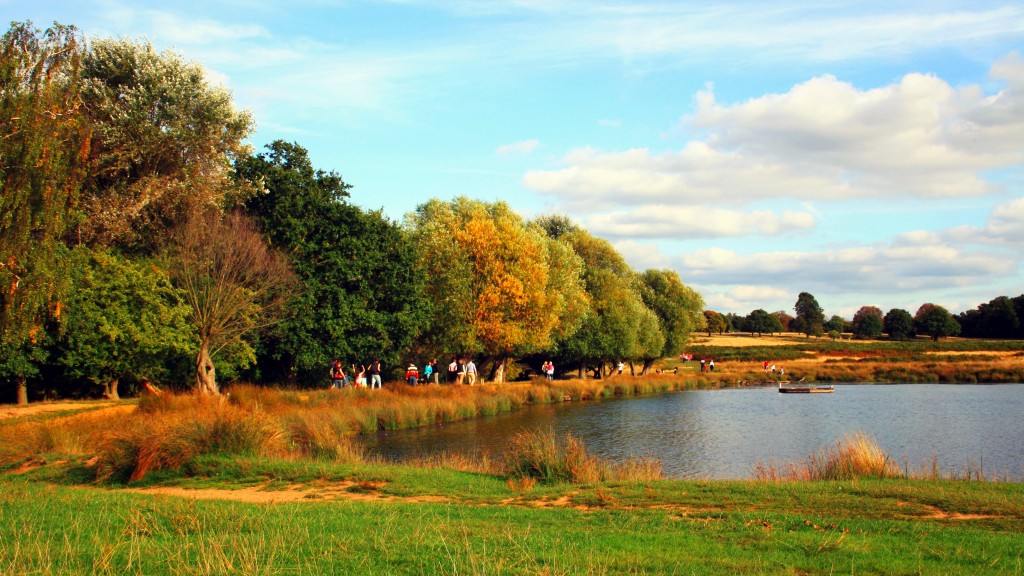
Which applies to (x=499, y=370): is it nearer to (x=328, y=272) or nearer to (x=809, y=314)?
(x=328, y=272)

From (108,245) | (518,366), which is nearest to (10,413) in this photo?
(108,245)

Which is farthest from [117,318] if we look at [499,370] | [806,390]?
[806,390]

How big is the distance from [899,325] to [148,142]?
142 meters

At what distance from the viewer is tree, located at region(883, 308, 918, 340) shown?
144 m

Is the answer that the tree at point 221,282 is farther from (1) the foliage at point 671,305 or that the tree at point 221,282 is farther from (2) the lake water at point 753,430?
(1) the foliage at point 671,305

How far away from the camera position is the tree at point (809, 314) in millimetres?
160875

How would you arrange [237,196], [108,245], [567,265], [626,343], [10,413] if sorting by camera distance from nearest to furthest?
[10,413] < [108,245] < [237,196] < [567,265] < [626,343]

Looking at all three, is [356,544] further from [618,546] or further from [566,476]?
[566,476]

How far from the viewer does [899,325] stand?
475ft

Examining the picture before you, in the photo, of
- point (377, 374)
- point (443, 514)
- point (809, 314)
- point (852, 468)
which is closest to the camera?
point (443, 514)

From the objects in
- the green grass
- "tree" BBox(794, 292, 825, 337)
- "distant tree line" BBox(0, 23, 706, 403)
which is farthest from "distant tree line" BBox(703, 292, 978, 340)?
the green grass

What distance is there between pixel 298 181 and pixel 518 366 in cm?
2736

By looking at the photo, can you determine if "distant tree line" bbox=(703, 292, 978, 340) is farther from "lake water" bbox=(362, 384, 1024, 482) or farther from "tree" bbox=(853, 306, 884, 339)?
"lake water" bbox=(362, 384, 1024, 482)

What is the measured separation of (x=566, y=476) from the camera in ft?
51.3
